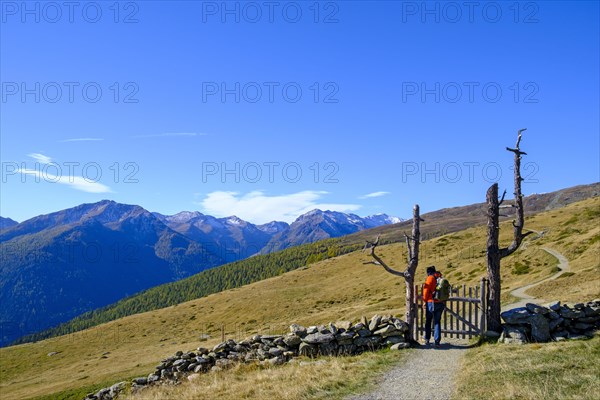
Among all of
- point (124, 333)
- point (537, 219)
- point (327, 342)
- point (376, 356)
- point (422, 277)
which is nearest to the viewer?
point (376, 356)

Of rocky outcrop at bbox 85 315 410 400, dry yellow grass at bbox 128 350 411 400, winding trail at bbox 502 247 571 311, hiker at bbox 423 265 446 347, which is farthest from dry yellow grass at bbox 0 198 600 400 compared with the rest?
dry yellow grass at bbox 128 350 411 400

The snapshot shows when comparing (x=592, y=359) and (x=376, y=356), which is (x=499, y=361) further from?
(x=376, y=356)

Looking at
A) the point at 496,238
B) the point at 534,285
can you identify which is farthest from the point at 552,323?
the point at 534,285

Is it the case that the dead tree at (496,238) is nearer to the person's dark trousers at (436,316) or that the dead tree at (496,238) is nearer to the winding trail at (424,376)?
the winding trail at (424,376)

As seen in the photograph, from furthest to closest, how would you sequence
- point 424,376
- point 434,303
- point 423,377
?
point 434,303 < point 424,376 < point 423,377

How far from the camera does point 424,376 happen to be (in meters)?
15.1

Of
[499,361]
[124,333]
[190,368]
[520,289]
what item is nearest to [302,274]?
[124,333]

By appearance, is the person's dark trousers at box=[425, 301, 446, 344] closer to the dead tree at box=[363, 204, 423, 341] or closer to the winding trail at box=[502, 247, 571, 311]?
the dead tree at box=[363, 204, 423, 341]

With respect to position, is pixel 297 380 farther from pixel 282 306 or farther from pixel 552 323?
pixel 282 306

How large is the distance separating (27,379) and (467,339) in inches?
3600

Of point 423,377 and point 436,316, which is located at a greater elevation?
point 436,316

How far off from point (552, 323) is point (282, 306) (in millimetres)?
67927

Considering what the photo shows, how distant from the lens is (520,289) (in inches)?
1521

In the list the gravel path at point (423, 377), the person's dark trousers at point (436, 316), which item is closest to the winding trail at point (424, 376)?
the gravel path at point (423, 377)
